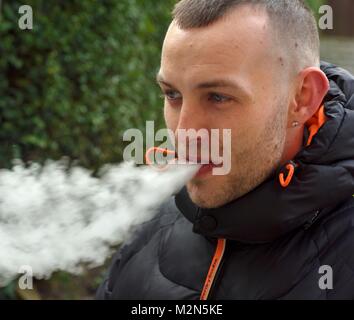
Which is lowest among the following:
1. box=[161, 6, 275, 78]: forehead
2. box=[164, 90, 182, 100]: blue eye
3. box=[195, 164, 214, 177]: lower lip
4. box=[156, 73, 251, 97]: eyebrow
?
box=[195, 164, 214, 177]: lower lip

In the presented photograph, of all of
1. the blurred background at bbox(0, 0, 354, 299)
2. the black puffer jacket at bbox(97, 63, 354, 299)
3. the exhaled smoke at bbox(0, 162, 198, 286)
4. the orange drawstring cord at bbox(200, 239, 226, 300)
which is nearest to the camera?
the black puffer jacket at bbox(97, 63, 354, 299)

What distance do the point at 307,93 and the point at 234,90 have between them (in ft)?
0.85

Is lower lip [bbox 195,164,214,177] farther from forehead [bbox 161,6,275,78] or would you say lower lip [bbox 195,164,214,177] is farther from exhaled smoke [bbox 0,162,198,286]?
forehead [bbox 161,6,275,78]

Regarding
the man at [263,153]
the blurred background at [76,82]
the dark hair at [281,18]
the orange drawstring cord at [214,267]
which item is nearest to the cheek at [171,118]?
the man at [263,153]

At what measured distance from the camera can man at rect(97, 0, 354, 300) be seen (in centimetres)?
168

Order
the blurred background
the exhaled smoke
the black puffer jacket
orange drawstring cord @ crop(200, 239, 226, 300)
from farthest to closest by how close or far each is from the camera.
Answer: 1. the blurred background
2. the exhaled smoke
3. orange drawstring cord @ crop(200, 239, 226, 300)
4. the black puffer jacket

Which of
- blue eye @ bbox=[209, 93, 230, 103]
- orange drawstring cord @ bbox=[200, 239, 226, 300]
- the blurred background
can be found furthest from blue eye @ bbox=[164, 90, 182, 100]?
the blurred background

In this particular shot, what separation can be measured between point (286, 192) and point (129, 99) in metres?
3.37

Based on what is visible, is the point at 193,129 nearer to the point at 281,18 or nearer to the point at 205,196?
the point at 205,196

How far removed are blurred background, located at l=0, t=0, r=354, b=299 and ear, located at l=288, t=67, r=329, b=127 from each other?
241cm

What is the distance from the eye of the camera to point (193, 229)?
6.14 ft

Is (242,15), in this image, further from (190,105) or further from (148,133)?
(148,133)

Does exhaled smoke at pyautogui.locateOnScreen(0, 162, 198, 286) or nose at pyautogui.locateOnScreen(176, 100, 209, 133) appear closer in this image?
nose at pyautogui.locateOnScreen(176, 100, 209, 133)
